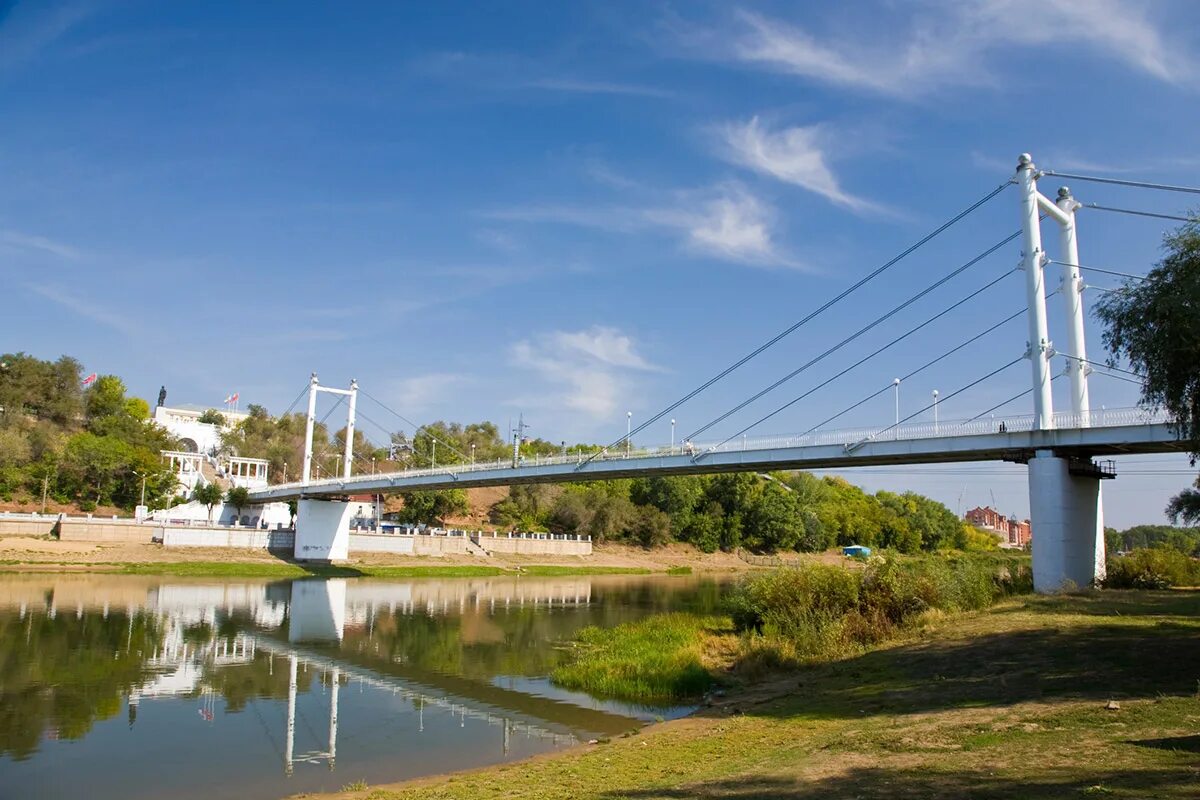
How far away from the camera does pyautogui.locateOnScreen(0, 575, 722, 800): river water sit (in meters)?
13.7

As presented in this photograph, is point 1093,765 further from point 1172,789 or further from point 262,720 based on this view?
point 262,720

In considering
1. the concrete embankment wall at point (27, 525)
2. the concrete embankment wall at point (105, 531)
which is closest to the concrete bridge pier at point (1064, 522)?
the concrete embankment wall at point (105, 531)

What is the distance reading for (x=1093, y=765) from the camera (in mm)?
8414

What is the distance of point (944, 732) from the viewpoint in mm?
11117

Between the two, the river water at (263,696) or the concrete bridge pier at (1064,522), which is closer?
the river water at (263,696)

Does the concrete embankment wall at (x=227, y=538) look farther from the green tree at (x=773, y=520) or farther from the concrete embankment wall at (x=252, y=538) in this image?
the green tree at (x=773, y=520)

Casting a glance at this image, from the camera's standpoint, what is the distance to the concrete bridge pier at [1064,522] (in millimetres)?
27328

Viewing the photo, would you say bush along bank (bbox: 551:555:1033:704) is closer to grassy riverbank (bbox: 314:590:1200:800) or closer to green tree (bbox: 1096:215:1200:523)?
grassy riverbank (bbox: 314:590:1200:800)

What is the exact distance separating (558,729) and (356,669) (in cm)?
950

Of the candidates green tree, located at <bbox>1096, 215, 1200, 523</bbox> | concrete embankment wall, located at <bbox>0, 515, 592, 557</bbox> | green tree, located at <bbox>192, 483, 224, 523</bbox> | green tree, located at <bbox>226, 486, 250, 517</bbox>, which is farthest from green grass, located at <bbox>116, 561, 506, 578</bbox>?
green tree, located at <bbox>1096, 215, 1200, 523</bbox>

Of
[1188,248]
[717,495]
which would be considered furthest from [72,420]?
[1188,248]

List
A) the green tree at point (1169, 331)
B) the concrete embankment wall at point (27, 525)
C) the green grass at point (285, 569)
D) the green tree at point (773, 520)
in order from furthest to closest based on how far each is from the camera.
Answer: the green tree at point (773, 520), the concrete embankment wall at point (27, 525), the green grass at point (285, 569), the green tree at point (1169, 331)

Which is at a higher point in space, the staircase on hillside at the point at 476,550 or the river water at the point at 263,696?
the staircase on hillside at the point at 476,550

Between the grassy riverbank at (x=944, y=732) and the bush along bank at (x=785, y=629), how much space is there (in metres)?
1.80
